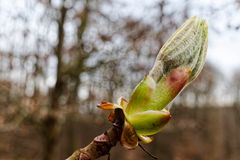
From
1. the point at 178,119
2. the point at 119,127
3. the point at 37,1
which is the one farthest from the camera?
the point at 178,119

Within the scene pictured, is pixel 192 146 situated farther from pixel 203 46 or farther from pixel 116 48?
pixel 203 46

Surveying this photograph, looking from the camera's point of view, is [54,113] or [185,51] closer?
[185,51]

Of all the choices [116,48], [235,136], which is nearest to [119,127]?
[116,48]

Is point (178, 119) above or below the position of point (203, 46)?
below

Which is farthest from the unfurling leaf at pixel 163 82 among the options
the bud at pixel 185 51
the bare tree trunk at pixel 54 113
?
the bare tree trunk at pixel 54 113

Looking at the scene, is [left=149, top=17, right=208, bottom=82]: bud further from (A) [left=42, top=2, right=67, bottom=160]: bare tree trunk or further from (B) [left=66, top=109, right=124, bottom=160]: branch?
(A) [left=42, top=2, right=67, bottom=160]: bare tree trunk

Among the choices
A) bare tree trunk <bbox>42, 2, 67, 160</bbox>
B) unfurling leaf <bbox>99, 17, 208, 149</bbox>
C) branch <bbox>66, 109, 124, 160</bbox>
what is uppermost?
unfurling leaf <bbox>99, 17, 208, 149</bbox>

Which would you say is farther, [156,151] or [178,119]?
[156,151]

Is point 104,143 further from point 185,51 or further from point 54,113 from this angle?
point 54,113

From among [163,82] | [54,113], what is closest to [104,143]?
[163,82]

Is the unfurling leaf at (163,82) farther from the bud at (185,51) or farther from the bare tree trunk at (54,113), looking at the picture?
the bare tree trunk at (54,113)

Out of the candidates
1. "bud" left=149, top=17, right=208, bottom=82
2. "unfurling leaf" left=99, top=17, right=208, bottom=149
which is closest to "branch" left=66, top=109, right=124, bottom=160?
"unfurling leaf" left=99, top=17, right=208, bottom=149
